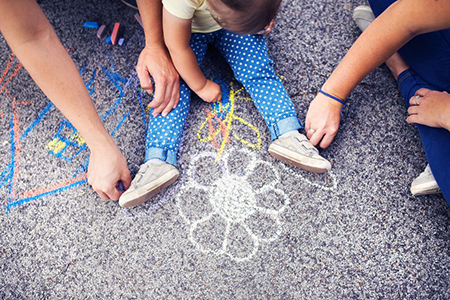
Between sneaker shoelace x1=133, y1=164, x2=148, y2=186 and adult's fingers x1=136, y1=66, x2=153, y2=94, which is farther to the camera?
adult's fingers x1=136, y1=66, x2=153, y2=94

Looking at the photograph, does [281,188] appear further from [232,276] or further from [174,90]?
[174,90]

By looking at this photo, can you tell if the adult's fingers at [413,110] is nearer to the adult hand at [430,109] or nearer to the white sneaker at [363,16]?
the adult hand at [430,109]

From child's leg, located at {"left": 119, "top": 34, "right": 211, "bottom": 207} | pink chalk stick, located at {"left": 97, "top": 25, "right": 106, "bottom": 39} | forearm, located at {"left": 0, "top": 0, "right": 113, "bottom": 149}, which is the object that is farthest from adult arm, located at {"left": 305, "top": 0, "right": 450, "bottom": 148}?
pink chalk stick, located at {"left": 97, "top": 25, "right": 106, "bottom": 39}

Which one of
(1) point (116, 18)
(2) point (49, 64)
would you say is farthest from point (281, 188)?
(1) point (116, 18)

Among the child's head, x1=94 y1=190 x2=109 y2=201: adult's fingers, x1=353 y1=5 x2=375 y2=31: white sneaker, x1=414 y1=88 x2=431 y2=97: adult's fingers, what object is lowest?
x1=94 y1=190 x2=109 y2=201: adult's fingers

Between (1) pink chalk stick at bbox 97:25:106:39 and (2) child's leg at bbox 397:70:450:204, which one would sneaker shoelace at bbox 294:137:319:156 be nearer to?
(2) child's leg at bbox 397:70:450:204

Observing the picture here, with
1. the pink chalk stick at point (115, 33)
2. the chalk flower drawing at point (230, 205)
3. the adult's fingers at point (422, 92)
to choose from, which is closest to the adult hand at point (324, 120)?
the chalk flower drawing at point (230, 205)

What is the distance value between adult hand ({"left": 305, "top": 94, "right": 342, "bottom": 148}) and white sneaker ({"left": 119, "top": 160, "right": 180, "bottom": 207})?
0.43m

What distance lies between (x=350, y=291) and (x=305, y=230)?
207mm

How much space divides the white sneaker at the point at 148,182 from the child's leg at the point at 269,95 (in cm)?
31

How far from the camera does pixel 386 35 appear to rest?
3.04 feet

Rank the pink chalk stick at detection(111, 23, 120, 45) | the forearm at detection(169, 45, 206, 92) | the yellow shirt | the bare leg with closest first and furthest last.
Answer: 1. the yellow shirt
2. the forearm at detection(169, 45, 206, 92)
3. the bare leg
4. the pink chalk stick at detection(111, 23, 120, 45)

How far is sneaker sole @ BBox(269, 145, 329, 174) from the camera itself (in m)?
1.02

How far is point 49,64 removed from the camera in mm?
902
